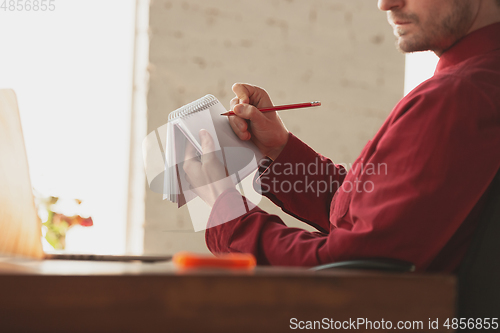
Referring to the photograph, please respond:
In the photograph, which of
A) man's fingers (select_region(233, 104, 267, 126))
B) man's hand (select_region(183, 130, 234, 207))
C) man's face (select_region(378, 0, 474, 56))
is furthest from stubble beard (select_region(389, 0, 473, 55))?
man's hand (select_region(183, 130, 234, 207))

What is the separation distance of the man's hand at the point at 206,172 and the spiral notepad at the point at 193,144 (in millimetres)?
14

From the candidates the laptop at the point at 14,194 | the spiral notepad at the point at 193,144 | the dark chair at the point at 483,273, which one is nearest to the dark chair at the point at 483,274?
the dark chair at the point at 483,273

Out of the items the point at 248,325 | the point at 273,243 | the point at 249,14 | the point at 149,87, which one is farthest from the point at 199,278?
the point at 249,14

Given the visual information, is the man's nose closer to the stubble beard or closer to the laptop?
the stubble beard

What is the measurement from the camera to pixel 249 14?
1.84 metres

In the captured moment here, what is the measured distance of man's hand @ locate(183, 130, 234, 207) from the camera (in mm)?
826

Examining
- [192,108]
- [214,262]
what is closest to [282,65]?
[192,108]

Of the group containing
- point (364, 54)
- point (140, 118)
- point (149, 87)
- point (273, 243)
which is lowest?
point (273, 243)

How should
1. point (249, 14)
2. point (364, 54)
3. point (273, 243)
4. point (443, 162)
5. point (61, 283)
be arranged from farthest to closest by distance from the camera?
point (364, 54) → point (249, 14) → point (273, 243) → point (443, 162) → point (61, 283)

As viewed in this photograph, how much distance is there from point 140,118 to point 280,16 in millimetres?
719

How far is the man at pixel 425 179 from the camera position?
58 cm

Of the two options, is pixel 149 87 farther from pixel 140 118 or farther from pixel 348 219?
pixel 348 219

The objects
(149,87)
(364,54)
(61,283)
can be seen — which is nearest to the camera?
(61,283)

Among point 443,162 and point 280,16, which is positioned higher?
point 280,16
